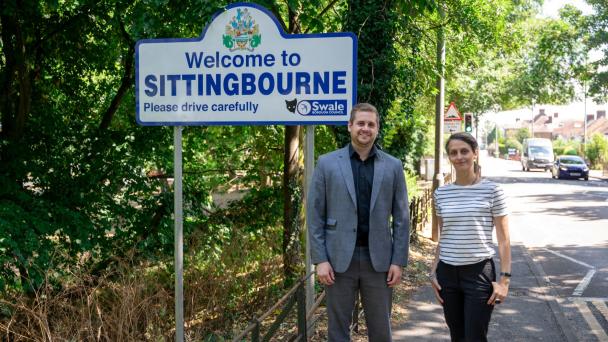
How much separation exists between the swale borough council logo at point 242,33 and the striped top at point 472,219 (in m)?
2.00

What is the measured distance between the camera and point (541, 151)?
5209 cm

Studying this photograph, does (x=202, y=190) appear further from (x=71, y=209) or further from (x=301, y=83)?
(x=301, y=83)

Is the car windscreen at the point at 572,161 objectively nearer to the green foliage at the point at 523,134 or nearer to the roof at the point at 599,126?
the roof at the point at 599,126

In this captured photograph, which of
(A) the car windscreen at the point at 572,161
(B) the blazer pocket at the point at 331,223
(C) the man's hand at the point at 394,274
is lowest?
(C) the man's hand at the point at 394,274

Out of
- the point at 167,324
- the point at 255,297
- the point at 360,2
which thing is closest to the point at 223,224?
the point at 255,297

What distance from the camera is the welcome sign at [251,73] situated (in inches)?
184

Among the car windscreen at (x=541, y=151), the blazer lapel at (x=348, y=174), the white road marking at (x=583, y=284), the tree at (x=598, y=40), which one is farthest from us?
the car windscreen at (x=541, y=151)

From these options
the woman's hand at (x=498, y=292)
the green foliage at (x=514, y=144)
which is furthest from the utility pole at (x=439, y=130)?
the green foliage at (x=514, y=144)

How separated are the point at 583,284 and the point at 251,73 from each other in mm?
6477

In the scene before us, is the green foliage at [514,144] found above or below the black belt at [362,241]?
above

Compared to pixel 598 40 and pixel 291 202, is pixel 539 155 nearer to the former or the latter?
pixel 598 40

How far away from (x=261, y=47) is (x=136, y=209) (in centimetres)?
490

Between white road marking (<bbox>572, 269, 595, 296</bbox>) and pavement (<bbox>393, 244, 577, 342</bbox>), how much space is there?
348 millimetres

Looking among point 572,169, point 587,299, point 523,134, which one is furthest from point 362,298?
point 523,134
